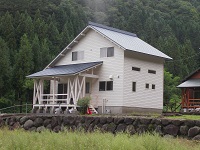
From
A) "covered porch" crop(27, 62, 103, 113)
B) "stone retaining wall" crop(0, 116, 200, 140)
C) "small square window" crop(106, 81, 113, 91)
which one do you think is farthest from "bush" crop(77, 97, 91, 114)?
"stone retaining wall" crop(0, 116, 200, 140)

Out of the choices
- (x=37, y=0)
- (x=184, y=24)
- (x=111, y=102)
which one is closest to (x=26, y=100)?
(x=111, y=102)

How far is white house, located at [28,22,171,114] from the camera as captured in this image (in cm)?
2812

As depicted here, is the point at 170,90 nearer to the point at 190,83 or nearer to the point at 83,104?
the point at 190,83

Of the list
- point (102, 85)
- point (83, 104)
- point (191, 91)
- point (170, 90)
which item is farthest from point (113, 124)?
point (170, 90)

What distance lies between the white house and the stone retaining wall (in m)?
7.39

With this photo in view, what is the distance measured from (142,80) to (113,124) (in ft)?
44.5

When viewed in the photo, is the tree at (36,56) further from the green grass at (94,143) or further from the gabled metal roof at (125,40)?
the green grass at (94,143)

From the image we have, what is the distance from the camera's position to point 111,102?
2830 centimetres

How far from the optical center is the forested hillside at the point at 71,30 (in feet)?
143

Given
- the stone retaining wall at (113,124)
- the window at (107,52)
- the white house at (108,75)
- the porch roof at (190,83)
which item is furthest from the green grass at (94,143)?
the porch roof at (190,83)

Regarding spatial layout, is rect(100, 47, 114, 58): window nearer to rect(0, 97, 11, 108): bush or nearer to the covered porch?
the covered porch

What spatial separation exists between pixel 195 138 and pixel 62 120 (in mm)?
7730

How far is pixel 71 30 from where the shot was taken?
220ft

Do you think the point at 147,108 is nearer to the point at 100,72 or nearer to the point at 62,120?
the point at 100,72
